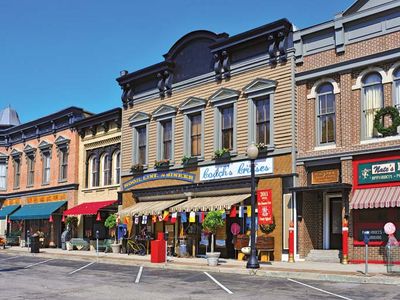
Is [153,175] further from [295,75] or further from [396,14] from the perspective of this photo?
[396,14]

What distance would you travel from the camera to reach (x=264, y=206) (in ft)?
74.3

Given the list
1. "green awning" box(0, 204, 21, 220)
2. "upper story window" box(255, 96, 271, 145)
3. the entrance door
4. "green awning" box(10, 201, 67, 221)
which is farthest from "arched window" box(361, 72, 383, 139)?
"green awning" box(0, 204, 21, 220)

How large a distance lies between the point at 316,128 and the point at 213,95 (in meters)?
5.79

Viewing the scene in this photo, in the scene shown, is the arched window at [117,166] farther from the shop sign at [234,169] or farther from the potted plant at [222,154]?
the potted plant at [222,154]

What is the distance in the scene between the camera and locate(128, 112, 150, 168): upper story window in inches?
1175

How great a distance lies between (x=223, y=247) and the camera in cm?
2473

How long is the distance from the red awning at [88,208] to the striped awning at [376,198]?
16.4 meters

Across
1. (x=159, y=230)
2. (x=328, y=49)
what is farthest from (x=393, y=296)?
(x=159, y=230)

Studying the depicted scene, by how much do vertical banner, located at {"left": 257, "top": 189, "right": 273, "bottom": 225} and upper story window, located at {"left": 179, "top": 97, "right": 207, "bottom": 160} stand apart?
4.59m

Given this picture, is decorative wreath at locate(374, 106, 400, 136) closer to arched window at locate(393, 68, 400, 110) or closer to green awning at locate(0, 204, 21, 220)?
arched window at locate(393, 68, 400, 110)

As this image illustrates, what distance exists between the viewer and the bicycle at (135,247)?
27891 mm

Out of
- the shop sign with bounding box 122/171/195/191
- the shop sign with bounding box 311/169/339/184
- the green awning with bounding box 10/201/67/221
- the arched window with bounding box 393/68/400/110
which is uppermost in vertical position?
the arched window with bounding box 393/68/400/110

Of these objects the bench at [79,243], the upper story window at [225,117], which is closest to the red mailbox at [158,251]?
the upper story window at [225,117]

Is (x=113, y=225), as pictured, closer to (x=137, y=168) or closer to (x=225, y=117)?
(x=137, y=168)
